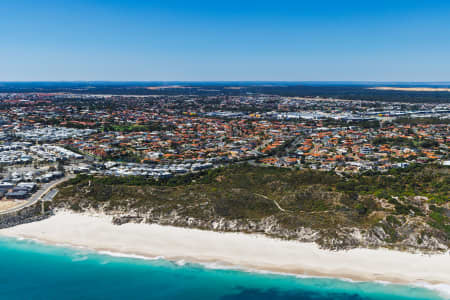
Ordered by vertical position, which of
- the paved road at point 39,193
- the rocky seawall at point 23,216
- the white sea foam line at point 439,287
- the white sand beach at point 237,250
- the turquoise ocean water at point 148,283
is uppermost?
the paved road at point 39,193

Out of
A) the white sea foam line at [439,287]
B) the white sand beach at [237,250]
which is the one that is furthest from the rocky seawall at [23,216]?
the white sea foam line at [439,287]

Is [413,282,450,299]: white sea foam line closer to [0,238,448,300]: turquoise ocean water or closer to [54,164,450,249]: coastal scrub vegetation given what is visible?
[0,238,448,300]: turquoise ocean water

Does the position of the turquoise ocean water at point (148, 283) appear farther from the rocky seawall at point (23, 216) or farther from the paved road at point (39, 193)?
the paved road at point (39, 193)

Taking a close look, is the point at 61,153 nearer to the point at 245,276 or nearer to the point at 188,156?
the point at 188,156

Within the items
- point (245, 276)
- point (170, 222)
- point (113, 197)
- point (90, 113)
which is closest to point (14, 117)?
point (90, 113)

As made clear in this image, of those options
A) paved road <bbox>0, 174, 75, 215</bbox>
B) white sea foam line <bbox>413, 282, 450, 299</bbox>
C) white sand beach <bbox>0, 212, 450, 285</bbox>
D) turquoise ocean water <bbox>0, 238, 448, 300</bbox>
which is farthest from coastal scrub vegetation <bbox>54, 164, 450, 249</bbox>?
turquoise ocean water <bbox>0, 238, 448, 300</bbox>
